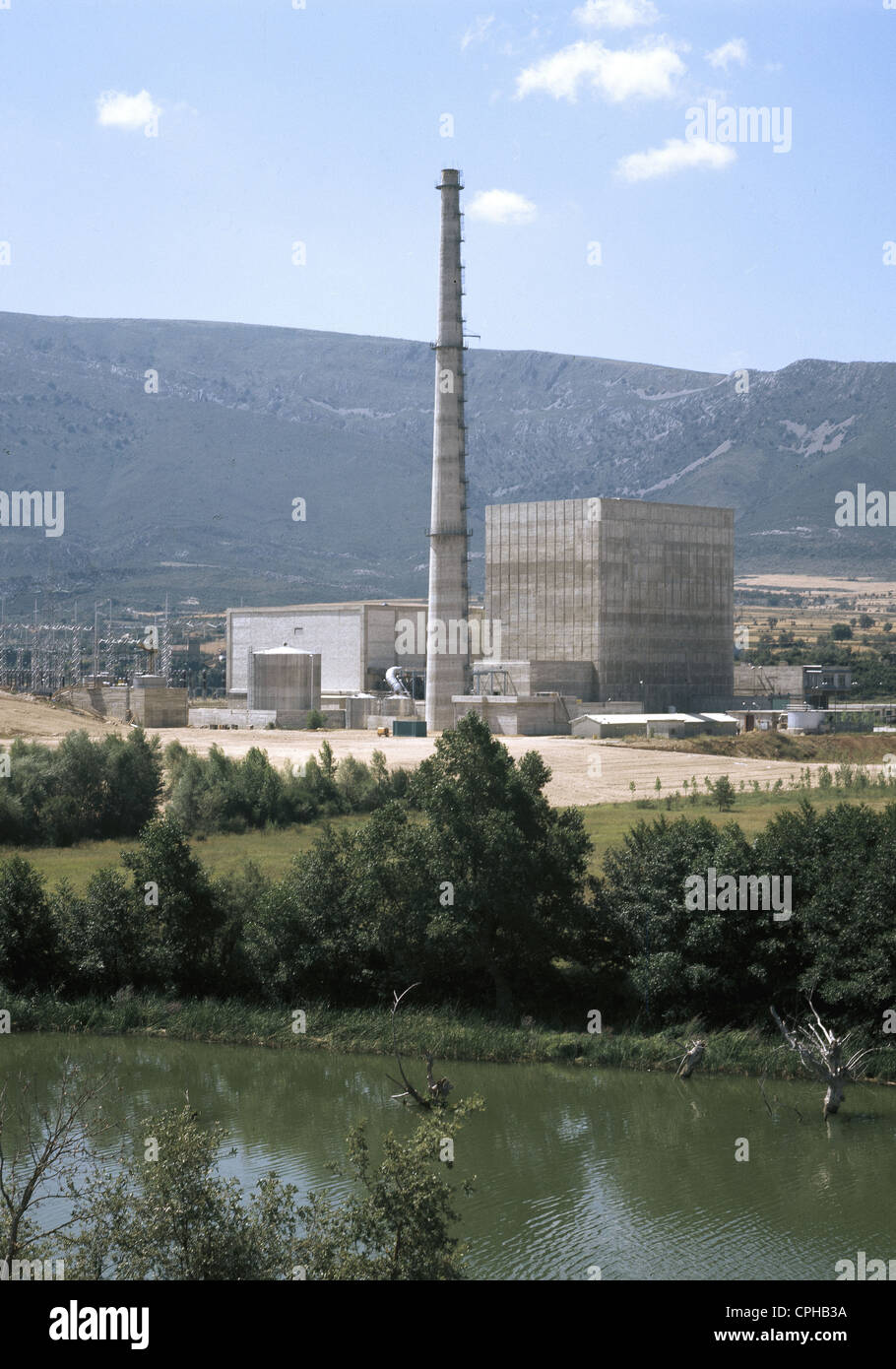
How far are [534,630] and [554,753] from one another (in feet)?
97.1

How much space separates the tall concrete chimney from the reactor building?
110 millimetres

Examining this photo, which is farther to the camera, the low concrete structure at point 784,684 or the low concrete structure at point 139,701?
the low concrete structure at point 784,684

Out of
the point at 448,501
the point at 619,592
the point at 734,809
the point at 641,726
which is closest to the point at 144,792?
the point at 734,809

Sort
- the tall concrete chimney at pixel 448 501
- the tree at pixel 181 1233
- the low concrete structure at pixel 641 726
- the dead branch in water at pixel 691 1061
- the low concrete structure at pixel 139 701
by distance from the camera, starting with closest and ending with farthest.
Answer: the tree at pixel 181 1233 < the dead branch in water at pixel 691 1061 < the tall concrete chimney at pixel 448 501 < the low concrete structure at pixel 641 726 < the low concrete structure at pixel 139 701

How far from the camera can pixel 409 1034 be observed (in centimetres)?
3331

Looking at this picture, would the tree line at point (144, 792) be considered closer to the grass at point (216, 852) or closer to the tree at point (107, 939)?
the grass at point (216, 852)

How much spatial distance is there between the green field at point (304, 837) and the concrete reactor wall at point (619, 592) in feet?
130

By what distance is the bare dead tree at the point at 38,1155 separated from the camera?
53.2ft

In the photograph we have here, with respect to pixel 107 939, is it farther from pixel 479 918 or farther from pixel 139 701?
pixel 139 701

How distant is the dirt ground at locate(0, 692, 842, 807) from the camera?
7206 cm

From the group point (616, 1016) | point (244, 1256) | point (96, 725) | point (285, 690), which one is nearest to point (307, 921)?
point (616, 1016)

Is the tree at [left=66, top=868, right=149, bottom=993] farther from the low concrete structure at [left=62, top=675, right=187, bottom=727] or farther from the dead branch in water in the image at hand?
the low concrete structure at [left=62, top=675, right=187, bottom=727]

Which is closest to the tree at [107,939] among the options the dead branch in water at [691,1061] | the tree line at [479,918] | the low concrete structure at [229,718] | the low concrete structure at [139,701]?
the tree line at [479,918]
